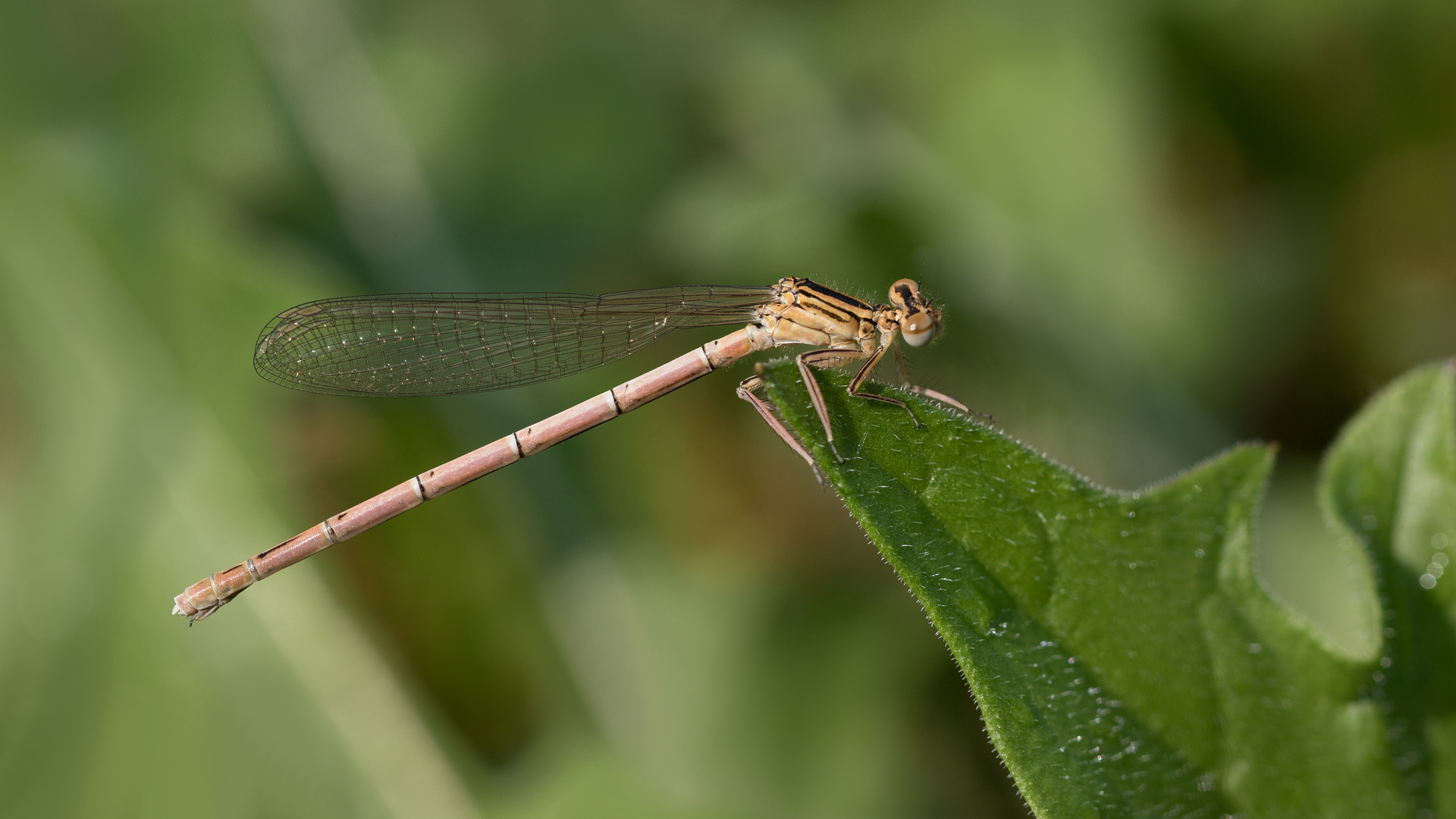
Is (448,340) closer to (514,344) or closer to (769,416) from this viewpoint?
A: (514,344)

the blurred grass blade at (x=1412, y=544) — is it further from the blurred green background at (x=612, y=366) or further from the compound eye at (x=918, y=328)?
the blurred green background at (x=612, y=366)

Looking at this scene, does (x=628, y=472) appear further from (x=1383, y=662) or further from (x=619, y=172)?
(x=1383, y=662)

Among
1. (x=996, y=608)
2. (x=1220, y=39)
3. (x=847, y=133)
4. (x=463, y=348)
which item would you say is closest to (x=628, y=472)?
(x=463, y=348)

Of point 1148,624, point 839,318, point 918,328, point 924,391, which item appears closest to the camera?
point 1148,624

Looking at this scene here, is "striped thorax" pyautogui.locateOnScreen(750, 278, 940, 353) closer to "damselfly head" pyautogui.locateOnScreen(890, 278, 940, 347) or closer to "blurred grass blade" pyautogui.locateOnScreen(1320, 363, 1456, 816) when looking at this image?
"damselfly head" pyautogui.locateOnScreen(890, 278, 940, 347)

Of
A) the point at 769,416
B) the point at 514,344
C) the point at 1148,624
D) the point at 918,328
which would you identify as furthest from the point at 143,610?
the point at 1148,624

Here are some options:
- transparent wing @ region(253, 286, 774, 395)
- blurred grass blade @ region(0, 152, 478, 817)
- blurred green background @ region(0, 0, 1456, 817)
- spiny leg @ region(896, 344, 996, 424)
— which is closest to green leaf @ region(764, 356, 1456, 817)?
spiny leg @ region(896, 344, 996, 424)
